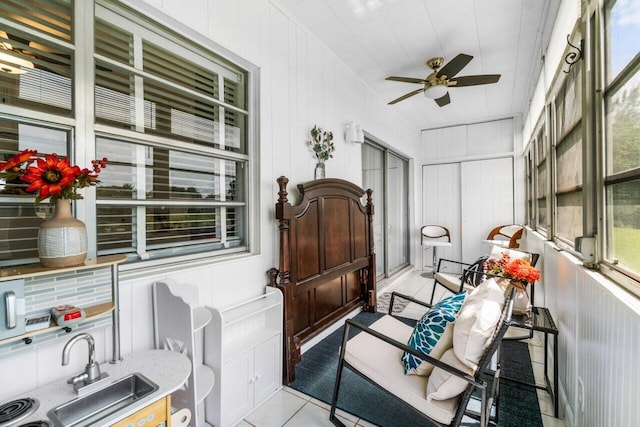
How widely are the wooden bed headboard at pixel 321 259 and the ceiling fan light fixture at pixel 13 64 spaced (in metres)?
1.39

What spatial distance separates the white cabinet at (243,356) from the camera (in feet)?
5.38

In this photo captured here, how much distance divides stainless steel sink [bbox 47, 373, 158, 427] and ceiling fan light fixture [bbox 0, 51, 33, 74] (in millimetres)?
1359

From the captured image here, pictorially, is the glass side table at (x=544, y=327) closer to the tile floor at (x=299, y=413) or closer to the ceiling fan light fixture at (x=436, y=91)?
the tile floor at (x=299, y=413)

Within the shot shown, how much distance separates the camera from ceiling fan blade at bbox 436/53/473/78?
2.58 metres

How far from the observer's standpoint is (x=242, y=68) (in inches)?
86.1

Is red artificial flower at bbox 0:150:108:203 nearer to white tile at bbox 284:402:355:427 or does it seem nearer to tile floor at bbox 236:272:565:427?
tile floor at bbox 236:272:565:427

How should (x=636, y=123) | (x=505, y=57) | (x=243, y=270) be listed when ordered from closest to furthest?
1. (x=636, y=123)
2. (x=243, y=270)
3. (x=505, y=57)

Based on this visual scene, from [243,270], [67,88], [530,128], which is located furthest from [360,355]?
[530,128]

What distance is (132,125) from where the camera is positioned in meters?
1.60

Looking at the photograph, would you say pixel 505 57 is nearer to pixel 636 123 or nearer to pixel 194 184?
pixel 636 123

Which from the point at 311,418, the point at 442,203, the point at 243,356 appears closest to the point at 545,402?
the point at 311,418

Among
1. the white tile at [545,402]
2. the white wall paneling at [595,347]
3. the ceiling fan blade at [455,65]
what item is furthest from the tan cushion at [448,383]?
the ceiling fan blade at [455,65]

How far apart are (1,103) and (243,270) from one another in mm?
1433

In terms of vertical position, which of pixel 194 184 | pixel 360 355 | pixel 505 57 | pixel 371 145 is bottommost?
pixel 360 355
